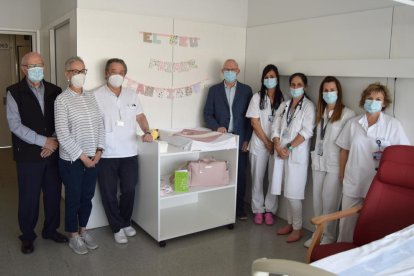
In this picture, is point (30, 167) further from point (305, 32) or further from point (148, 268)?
→ point (305, 32)

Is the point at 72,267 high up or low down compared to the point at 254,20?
down

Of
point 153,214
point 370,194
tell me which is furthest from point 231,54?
point 370,194

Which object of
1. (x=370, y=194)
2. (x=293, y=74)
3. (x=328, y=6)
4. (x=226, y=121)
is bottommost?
(x=370, y=194)

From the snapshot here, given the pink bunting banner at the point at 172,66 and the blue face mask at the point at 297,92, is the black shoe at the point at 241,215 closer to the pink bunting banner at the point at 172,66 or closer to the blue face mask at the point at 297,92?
the blue face mask at the point at 297,92

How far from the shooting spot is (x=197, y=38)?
3.95 m

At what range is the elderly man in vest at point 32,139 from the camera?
2.87 metres

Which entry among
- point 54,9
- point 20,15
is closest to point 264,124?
point 54,9

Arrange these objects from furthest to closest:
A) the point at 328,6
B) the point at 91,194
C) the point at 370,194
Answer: the point at 328,6 → the point at 91,194 → the point at 370,194

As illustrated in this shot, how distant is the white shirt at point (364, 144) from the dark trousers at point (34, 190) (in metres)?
2.33

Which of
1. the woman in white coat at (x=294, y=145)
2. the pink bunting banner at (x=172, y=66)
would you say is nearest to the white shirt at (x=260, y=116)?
the woman in white coat at (x=294, y=145)

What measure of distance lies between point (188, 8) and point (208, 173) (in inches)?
67.1

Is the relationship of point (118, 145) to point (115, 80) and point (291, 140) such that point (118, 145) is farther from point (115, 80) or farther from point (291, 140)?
point (291, 140)

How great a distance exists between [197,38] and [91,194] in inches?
74.7

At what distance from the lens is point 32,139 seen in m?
2.87
